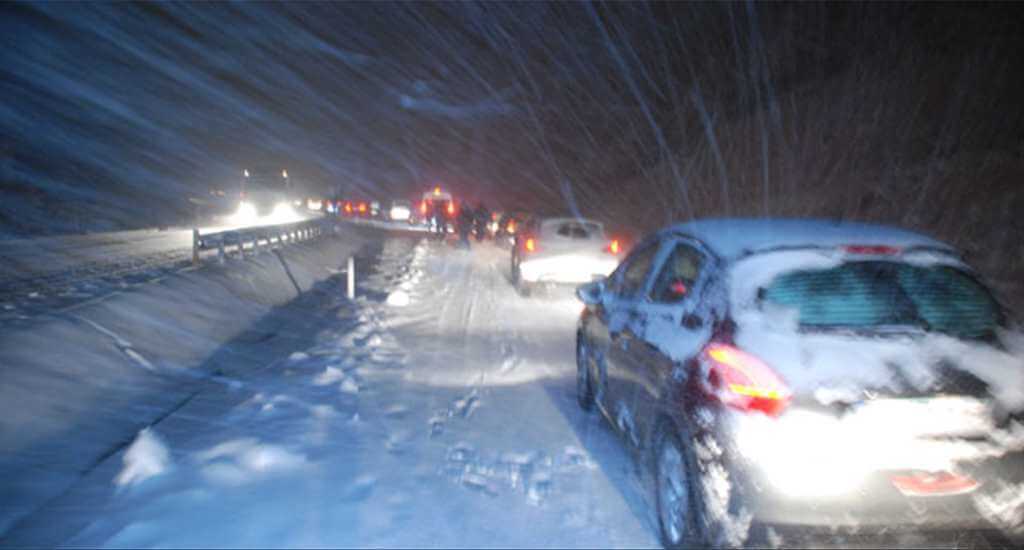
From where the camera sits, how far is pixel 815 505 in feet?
9.77

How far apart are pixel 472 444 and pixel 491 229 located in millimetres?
27760

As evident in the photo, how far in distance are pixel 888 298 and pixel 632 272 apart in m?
2.53

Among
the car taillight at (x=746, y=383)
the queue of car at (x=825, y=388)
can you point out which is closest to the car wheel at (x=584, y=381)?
the queue of car at (x=825, y=388)

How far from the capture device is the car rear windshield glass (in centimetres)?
345

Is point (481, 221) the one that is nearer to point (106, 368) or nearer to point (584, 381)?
point (106, 368)

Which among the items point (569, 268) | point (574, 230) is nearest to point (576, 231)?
point (574, 230)

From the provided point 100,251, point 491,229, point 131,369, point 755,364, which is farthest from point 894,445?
point 491,229

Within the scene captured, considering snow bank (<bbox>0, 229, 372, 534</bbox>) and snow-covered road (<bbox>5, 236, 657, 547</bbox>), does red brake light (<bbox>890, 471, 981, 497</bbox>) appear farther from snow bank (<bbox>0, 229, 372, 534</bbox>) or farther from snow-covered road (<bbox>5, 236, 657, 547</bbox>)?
snow bank (<bbox>0, 229, 372, 534</bbox>)

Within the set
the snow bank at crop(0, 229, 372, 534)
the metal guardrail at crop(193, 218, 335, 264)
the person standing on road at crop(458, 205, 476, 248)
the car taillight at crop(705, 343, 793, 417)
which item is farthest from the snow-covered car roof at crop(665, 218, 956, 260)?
the person standing on road at crop(458, 205, 476, 248)

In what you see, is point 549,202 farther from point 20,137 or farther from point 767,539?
point 767,539

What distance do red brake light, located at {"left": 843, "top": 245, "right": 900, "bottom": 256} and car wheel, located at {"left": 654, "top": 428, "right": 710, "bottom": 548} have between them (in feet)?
4.45

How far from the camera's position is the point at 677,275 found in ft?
15.1

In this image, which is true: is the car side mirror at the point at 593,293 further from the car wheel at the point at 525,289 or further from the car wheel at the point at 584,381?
the car wheel at the point at 525,289

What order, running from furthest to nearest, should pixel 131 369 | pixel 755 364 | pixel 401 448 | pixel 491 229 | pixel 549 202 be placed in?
pixel 549 202 < pixel 491 229 < pixel 131 369 < pixel 401 448 < pixel 755 364
